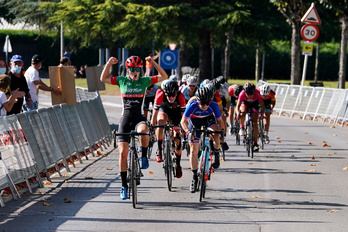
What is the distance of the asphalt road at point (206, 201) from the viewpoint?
898cm

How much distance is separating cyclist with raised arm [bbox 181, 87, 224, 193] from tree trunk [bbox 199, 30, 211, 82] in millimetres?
29153

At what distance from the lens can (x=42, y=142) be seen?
12445mm

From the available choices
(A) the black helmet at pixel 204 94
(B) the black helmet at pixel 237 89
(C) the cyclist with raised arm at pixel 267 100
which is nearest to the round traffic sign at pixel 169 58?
(C) the cyclist with raised arm at pixel 267 100

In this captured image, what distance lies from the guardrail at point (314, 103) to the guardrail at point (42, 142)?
37.6ft

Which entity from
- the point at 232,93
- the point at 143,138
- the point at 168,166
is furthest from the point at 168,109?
the point at 232,93

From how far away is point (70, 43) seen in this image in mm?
54656

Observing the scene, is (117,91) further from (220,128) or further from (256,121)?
(220,128)

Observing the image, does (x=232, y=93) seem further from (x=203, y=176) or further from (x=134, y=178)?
(x=134, y=178)

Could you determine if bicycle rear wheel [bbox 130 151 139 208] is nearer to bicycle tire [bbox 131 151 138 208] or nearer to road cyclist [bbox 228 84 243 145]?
bicycle tire [bbox 131 151 138 208]

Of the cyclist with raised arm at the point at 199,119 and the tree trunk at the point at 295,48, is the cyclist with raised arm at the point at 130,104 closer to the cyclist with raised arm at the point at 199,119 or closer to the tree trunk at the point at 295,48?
the cyclist with raised arm at the point at 199,119

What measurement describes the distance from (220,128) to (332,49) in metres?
53.7

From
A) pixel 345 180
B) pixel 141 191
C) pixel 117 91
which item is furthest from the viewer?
pixel 117 91

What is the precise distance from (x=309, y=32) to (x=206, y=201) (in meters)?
17.0

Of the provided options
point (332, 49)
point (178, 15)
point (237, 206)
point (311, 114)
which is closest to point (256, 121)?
point (237, 206)
